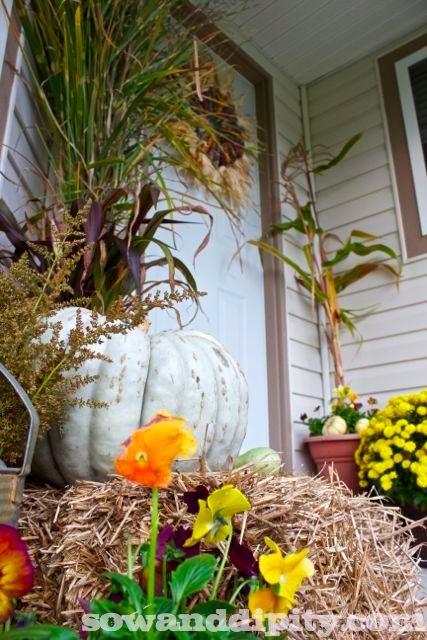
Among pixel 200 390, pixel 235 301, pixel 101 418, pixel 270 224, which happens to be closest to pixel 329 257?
pixel 270 224

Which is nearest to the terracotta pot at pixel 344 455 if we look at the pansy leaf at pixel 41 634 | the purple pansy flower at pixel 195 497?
the purple pansy flower at pixel 195 497

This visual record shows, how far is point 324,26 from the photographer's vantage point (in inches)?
104

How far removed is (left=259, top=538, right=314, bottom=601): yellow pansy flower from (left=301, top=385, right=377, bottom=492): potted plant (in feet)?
5.16

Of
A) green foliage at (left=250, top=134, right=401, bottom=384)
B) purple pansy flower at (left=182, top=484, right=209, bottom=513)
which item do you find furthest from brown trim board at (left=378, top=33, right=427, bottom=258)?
purple pansy flower at (left=182, top=484, right=209, bottom=513)

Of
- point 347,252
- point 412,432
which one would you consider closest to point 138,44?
point 347,252

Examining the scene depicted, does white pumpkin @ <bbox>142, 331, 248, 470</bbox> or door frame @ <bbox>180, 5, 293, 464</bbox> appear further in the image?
door frame @ <bbox>180, 5, 293, 464</bbox>

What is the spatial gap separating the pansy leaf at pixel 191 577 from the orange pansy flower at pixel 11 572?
138 millimetres

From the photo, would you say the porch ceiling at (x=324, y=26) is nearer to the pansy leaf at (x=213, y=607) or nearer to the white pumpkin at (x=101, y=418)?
the white pumpkin at (x=101, y=418)

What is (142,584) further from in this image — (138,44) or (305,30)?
(305,30)

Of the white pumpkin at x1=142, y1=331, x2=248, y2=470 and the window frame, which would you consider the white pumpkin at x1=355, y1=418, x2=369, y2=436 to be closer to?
the window frame

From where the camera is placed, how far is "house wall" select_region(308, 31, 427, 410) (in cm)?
231

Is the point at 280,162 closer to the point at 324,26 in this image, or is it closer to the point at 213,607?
the point at 324,26

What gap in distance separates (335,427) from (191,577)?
172 cm

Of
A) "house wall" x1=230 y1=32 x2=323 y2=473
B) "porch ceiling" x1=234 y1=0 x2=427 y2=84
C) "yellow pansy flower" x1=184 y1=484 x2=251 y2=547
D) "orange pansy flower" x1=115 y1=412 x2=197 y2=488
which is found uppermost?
"porch ceiling" x1=234 y1=0 x2=427 y2=84
